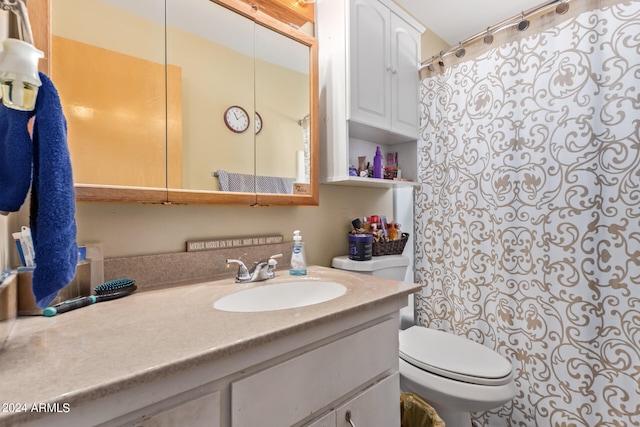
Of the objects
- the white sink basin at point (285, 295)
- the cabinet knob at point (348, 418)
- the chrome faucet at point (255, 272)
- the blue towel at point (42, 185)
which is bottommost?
the cabinet knob at point (348, 418)

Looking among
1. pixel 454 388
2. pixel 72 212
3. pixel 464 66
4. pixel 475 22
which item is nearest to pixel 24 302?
pixel 72 212

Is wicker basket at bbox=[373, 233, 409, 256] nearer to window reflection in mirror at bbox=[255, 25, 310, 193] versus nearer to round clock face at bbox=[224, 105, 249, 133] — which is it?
window reflection in mirror at bbox=[255, 25, 310, 193]

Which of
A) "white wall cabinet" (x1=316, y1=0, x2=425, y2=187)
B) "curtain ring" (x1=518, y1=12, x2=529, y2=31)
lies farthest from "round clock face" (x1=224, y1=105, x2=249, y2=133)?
"curtain ring" (x1=518, y1=12, x2=529, y2=31)

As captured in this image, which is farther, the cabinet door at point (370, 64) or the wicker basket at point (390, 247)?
the wicker basket at point (390, 247)

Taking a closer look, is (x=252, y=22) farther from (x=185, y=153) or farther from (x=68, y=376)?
(x=68, y=376)

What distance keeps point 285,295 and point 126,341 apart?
1.82 feet

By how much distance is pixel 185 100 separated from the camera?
3.22ft

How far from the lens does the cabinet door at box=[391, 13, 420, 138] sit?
151 centimetres

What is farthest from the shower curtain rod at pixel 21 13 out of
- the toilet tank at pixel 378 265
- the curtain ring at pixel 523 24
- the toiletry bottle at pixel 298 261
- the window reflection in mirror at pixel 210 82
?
the curtain ring at pixel 523 24

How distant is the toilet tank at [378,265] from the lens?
136cm

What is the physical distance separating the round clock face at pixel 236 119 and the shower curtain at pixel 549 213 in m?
→ 1.09

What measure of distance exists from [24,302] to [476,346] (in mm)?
1538

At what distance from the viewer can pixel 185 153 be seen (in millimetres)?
981

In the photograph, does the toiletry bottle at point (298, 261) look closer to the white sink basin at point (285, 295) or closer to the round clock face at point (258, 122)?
the white sink basin at point (285, 295)
